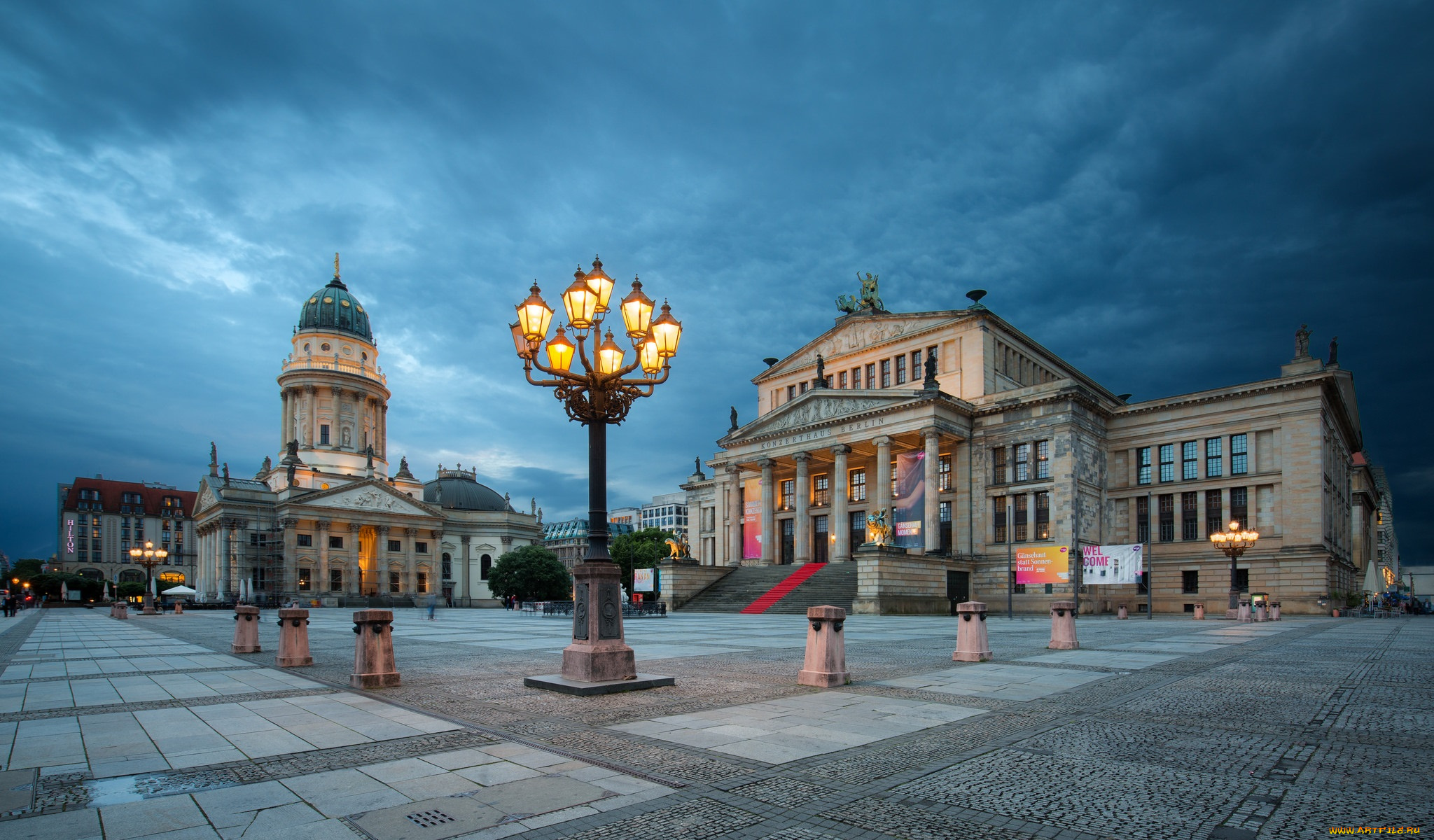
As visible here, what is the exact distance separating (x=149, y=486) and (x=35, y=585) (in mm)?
41229

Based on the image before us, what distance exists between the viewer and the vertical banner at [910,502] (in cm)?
4900

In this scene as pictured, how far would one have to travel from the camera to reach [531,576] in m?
84.3

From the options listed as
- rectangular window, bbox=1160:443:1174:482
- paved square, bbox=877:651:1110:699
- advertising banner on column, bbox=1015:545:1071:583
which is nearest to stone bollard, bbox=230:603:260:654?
paved square, bbox=877:651:1110:699

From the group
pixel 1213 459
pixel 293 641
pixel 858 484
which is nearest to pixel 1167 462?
pixel 1213 459

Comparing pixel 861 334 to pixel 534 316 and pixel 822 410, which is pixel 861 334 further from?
pixel 534 316

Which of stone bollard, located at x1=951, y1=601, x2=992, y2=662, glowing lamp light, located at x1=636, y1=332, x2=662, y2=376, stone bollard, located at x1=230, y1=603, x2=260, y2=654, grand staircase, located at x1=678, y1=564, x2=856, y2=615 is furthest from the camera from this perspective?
grand staircase, located at x1=678, y1=564, x2=856, y2=615

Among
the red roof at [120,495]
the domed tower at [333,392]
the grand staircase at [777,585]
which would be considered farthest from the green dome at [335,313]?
the grand staircase at [777,585]

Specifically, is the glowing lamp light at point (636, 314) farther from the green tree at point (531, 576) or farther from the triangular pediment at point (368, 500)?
the triangular pediment at point (368, 500)

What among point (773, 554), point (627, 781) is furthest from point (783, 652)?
point (773, 554)

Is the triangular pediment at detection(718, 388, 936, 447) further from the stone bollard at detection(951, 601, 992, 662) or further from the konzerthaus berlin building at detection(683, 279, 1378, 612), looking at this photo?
the stone bollard at detection(951, 601, 992, 662)

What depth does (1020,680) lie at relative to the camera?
44.5 ft

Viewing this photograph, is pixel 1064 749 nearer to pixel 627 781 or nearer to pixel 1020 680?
pixel 627 781

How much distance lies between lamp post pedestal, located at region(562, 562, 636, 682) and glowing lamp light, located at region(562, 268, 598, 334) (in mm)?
3876

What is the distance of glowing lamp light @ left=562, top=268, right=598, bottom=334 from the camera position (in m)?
12.6
